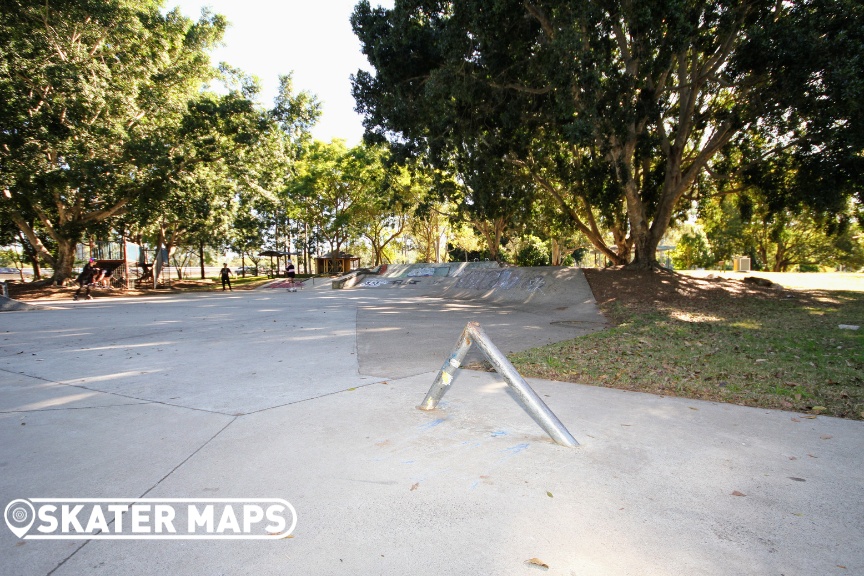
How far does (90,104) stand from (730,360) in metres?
23.4

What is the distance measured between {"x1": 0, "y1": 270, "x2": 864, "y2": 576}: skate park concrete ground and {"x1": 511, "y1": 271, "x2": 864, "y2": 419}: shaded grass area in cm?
48

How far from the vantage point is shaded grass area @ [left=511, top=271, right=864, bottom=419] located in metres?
4.65

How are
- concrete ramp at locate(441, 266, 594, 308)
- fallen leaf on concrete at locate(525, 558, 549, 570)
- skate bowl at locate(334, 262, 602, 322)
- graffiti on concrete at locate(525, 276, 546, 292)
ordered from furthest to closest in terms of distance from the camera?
graffiti on concrete at locate(525, 276, 546, 292)
concrete ramp at locate(441, 266, 594, 308)
skate bowl at locate(334, 262, 602, 322)
fallen leaf on concrete at locate(525, 558, 549, 570)

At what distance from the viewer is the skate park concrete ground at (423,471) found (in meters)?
2.14

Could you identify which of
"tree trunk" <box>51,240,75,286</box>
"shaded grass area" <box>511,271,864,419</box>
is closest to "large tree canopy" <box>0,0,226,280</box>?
"tree trunk" <box>51,240,75,286</box>

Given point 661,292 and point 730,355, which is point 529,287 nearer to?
point 661,292

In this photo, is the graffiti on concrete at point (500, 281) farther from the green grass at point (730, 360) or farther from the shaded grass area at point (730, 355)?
the green grass at point (730, 360)

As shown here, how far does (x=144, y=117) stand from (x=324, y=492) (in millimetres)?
25560

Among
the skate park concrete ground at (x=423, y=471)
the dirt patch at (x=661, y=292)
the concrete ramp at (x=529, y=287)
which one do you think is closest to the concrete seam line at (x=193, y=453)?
the skate park concrete ground at (x=423, y=471)

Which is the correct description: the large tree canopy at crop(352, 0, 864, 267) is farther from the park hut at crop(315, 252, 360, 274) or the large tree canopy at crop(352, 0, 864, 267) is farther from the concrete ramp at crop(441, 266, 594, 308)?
the park hut at crop(315, 252, 360, 274)

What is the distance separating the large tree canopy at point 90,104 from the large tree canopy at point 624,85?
11349 mm

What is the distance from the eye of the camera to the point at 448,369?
3.97 meters

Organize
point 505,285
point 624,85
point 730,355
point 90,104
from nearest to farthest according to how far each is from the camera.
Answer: point 730,355
point 624,85
point 505,285
point 90,104

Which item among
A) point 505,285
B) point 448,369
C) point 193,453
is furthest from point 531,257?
point 193,453
